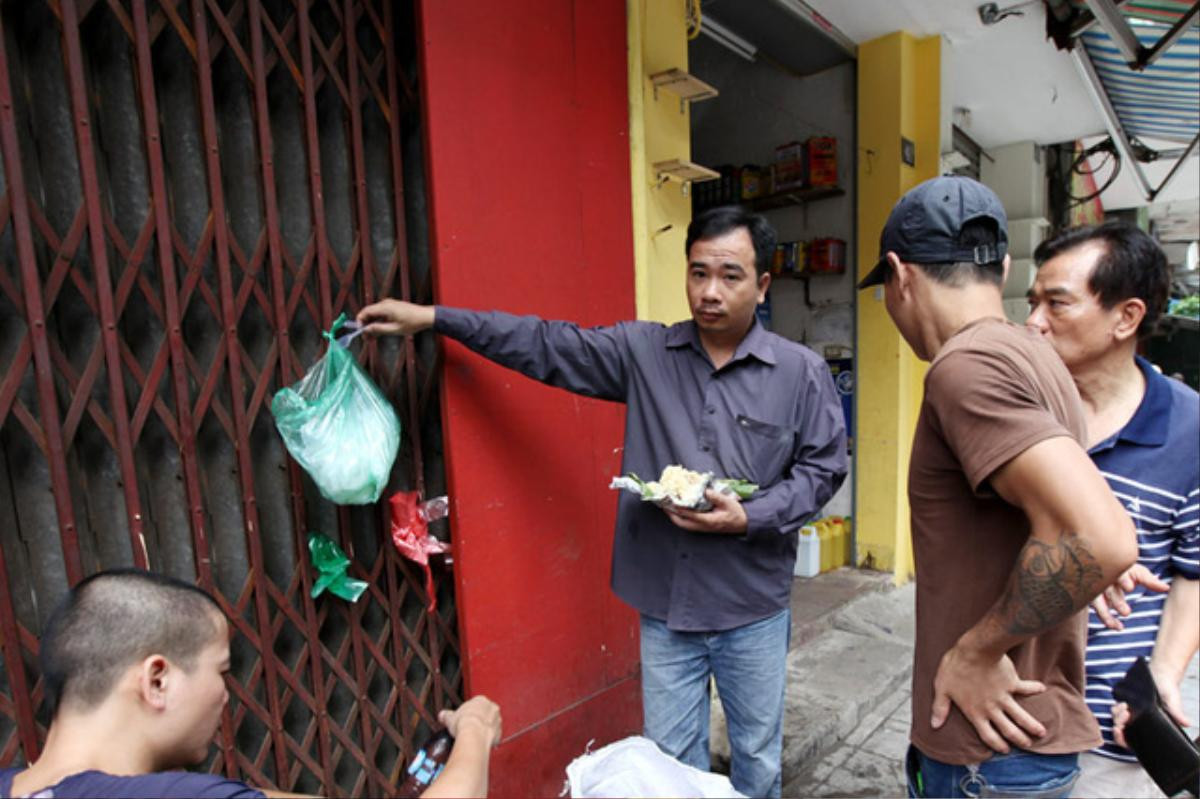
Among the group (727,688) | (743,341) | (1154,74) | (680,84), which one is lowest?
(727,688)

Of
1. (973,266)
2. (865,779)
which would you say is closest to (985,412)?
(973,266)

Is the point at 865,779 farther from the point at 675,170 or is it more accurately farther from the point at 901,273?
the point at 675,170

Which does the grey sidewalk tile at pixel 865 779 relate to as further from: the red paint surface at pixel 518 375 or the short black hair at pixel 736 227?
the short black hair at pixel 736 227

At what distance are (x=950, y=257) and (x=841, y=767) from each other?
9.38ft

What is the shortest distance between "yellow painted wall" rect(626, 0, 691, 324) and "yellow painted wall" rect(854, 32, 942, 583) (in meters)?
2.23

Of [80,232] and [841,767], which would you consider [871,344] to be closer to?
[841,767]

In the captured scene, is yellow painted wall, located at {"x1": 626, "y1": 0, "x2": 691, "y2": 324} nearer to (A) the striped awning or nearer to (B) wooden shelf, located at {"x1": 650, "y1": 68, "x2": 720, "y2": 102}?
(B) wooden shelf, located at {"x1": 650, "y1": 68, "x2": 720, "y2": 102}

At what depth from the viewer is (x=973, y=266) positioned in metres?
1.43

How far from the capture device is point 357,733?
7.32 ft

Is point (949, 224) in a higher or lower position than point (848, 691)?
higher

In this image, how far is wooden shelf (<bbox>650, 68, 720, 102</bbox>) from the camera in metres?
3.03

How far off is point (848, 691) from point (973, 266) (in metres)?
3.06

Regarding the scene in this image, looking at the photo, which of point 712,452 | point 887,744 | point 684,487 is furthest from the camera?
point 887,744

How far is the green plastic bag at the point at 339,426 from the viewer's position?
1.88 m
